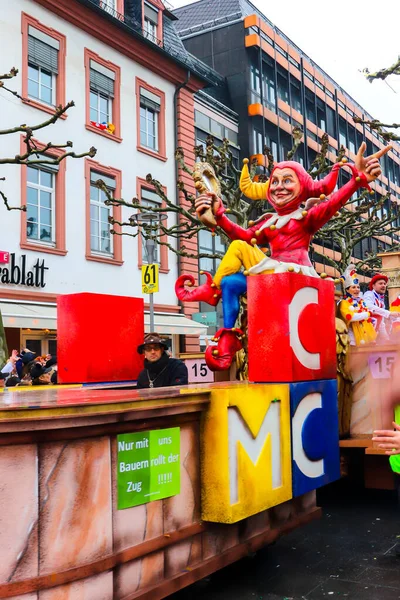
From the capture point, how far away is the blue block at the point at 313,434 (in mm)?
4312

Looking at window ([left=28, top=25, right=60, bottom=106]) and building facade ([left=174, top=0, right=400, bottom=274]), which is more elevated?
building facade ([left=174, top=0, right=400, bottom=274])

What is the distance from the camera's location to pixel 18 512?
2762 millimetres

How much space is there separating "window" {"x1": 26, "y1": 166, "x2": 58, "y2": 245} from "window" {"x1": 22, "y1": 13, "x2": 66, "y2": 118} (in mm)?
1669

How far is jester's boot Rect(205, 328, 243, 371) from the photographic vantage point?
5.35 metres

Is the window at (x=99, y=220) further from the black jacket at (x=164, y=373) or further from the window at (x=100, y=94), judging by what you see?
the black jacket at (x=164, y=373)

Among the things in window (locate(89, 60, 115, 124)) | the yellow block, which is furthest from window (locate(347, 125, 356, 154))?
the yellow block

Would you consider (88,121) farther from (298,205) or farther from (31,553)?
(31,553)

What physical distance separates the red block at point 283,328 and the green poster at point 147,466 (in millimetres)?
1092

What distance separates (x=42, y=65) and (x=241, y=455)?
50.0 ft

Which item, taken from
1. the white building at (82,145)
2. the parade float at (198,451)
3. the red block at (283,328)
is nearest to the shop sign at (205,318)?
the white building at (82,145)

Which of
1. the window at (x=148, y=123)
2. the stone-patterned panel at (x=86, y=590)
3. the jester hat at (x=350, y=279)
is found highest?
the window at (x=148, y=123)

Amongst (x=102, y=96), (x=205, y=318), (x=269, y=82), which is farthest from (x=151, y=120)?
(x=269, y=82)

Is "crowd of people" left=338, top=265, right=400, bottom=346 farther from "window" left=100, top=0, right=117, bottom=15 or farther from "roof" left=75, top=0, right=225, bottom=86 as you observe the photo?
"window" left=100, top=0, right=117, bottom=15

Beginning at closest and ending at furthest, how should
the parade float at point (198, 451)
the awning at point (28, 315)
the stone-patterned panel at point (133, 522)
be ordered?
the parade float at point (198, 451)
the stone-patterned panel at point (133, 522)
the awning at point (28, 315)
